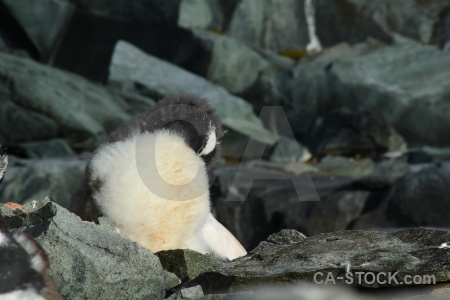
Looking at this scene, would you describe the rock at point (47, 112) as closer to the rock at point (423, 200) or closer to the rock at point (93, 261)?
the rock at point (423, 200)

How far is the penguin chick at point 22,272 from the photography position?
2.19 m

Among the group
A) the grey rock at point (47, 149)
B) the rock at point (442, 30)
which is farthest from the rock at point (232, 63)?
the grey rock at point (47, 149)

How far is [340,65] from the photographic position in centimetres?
2159

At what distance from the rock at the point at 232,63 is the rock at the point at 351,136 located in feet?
11.4

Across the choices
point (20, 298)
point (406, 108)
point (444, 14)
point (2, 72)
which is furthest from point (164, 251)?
point (444, 14)

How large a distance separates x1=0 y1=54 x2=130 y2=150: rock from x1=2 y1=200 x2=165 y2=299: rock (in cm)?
1433

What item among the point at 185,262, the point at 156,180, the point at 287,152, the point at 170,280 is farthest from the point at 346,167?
the point at 170,280

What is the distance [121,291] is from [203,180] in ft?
2.80

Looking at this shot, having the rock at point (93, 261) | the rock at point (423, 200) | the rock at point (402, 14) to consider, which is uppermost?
the rock at point (93, 261)

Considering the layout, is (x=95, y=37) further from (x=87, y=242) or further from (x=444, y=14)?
(x=87, y=242)

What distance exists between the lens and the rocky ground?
12.6m

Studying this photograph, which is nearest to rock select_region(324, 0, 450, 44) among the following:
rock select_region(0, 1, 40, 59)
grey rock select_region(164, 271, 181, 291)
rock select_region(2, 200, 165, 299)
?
rock select_region(0, 1, 40, 59)

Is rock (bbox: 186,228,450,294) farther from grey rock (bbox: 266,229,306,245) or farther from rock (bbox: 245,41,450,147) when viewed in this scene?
rock (bbox: 245,41,450,147)

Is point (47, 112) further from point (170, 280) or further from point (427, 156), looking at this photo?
point (170, 280)
